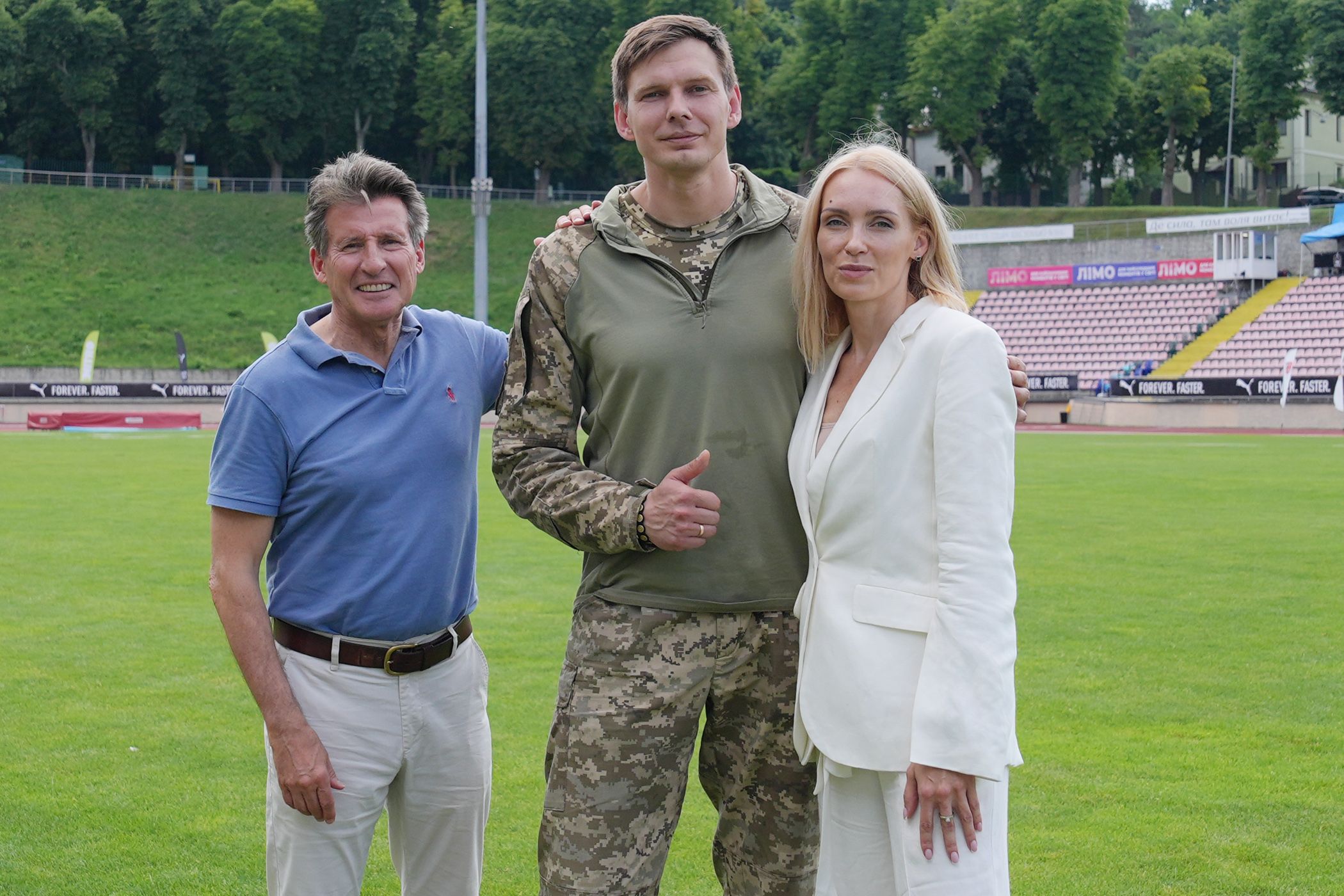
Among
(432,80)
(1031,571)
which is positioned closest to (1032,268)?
(432,80)

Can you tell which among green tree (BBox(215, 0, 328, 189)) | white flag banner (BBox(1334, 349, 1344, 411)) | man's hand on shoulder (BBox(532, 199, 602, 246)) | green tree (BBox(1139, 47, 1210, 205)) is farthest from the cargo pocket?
green tree (BBox(215, 0, 328, 189))

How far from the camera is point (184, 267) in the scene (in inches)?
2447

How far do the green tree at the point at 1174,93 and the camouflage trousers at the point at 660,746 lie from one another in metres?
72.4

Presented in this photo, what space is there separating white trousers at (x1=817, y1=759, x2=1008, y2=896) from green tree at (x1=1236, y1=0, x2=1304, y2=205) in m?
72.1

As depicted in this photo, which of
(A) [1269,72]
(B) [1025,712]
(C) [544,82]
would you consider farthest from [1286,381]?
(C) [544,82]

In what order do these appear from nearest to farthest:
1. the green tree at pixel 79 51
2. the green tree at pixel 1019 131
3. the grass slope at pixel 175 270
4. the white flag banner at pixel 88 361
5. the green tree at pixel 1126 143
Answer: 1. the white flag banner at pixel 88 361
2. the grass slope at pixel 175 270
3. the green tree at pixel 79 51
4. the green tree at pixel 1126 143
5. the green tree at pixel 1019 131

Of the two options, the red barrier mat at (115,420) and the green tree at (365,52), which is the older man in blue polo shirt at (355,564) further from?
the green tree at (365,52)

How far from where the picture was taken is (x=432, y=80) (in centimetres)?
7594

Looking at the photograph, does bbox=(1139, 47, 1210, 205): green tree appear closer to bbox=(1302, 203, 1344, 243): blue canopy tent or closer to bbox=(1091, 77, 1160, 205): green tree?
bbox=(1091, 77, 1160, 205): green tree

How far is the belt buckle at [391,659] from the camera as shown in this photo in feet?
12.0

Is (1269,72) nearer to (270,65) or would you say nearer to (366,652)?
(270,65)

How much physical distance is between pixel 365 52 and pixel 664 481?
75567mm

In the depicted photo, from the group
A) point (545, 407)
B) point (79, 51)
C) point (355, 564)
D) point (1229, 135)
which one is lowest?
point (355, 564)

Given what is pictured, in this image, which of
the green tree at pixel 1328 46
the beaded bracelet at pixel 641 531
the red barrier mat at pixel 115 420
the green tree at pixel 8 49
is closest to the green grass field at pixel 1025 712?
the beaded bracelet at pixel 641 531
